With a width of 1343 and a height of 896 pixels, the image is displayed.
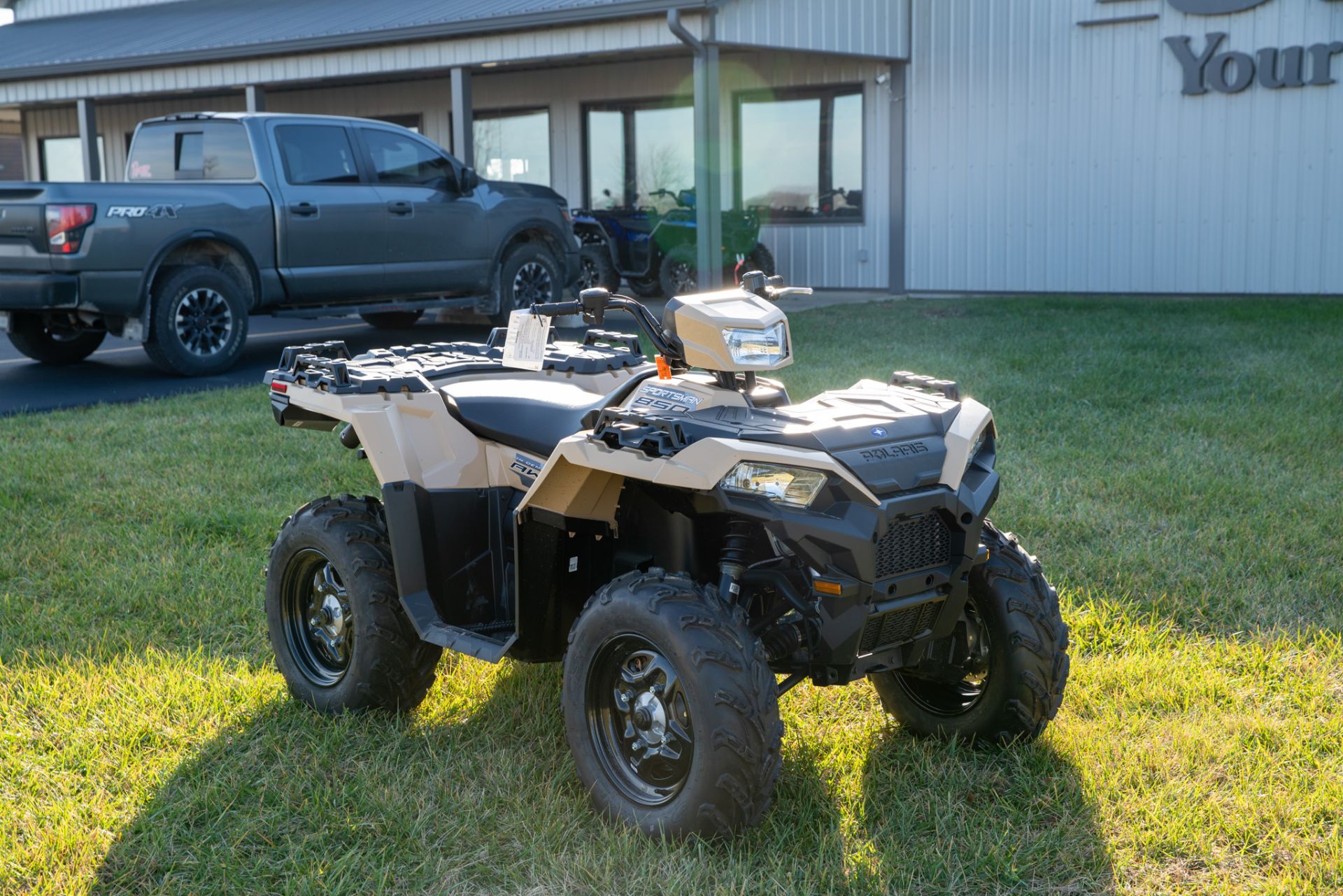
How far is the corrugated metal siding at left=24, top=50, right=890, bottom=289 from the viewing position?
1617 centimetres

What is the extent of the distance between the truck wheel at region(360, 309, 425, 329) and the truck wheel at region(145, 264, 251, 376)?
2.81 metres

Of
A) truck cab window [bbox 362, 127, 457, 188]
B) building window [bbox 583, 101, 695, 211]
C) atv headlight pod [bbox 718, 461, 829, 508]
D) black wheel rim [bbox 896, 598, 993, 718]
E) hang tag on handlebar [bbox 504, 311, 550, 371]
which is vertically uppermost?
building window [bbox 583, 101, 695, 211]

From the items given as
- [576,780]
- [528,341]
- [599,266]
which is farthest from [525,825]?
[599,266]

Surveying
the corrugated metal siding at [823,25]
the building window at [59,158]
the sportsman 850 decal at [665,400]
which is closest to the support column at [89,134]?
the building window at [59,158]

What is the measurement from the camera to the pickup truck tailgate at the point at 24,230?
352 inches

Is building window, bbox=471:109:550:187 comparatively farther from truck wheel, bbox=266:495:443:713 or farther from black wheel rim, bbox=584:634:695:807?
black wheel rim, bbox=584:634:695:807

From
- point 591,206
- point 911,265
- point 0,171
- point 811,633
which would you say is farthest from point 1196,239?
point 0,171

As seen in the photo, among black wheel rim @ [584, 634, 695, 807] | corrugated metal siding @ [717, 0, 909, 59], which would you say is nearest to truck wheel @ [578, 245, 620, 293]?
corrugated metal siding @ [717, 0, 909, 59]

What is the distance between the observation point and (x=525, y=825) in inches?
121

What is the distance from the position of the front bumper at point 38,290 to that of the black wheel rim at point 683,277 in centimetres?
745

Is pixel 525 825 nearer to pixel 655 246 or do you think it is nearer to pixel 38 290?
pixel 38 290

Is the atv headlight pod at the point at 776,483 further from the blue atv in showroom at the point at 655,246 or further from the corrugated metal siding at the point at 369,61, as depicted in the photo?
the blue atv in showroom at the point at 655,246

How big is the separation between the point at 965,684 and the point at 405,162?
8.80 meters

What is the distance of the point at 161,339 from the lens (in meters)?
9.52
